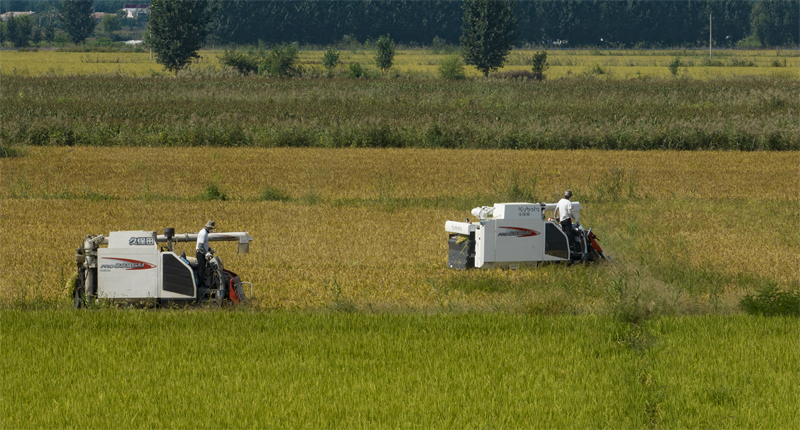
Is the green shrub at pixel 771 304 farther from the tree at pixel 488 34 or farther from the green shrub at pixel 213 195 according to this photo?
the tree at pixel 488 34

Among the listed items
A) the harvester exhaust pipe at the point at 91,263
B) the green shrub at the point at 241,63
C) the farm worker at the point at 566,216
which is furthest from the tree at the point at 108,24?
the harvester exhaust pipe at the point at 91,263

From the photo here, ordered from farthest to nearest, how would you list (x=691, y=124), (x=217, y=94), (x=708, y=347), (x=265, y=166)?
(x=217, y=94) < (x=691, y=124) < (x=265, y=166) < (x=708, y=347)

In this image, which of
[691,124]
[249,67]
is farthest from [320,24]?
[691,124]

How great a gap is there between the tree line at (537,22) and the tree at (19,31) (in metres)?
28.0

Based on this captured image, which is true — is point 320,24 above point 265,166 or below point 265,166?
above

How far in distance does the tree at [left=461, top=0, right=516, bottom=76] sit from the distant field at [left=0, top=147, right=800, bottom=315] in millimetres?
59114

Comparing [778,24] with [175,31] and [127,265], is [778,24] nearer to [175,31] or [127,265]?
[175,31]

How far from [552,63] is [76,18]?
83531 mm

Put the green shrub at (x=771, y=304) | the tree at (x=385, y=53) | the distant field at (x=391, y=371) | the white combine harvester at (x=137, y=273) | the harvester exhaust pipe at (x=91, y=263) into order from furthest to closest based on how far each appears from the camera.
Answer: the tree at (x=385, y=53) < the green shrub at (x=771, y=304) < the harvester exhaust pipe at (x=91, y=263) < the white combine harvester at (x=137, y=273) < the distant field at (x=391, y=371)

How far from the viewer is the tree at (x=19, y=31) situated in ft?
419

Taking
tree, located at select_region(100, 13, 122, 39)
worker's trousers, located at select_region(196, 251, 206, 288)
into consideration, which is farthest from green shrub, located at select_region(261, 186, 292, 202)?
tree, located at select_region(100, 13, 122, 39)

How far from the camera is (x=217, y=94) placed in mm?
60719

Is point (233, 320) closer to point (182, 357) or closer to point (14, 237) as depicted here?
point (182, 357)

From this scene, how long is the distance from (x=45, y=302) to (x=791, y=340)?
10937mm
